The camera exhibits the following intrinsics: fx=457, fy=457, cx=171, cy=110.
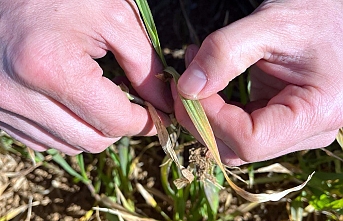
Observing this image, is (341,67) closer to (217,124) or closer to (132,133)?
(217,124)

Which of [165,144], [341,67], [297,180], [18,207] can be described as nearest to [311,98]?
[341,67]

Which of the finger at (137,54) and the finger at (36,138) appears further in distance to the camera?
the finger at (36,138)

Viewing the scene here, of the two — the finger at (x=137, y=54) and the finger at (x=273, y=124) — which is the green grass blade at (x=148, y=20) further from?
the finger at (x=273, y=124)

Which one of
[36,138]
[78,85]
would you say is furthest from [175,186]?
[78,85]

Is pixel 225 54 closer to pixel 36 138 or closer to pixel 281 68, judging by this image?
pixel 281 68

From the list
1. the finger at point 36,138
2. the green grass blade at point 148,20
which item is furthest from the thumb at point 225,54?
the finger at point 36,138

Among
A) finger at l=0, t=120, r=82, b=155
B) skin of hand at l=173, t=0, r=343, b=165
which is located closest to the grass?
finger at l=0, t=120, r=82, b=155
